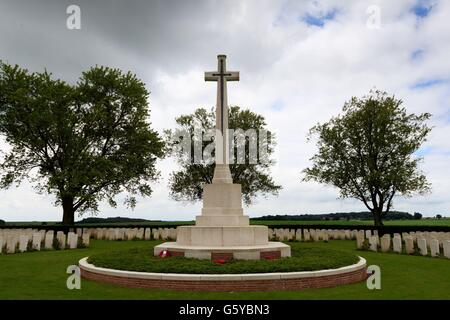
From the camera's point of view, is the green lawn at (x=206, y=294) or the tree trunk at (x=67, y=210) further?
the tree trunk at (x=67, y=210)

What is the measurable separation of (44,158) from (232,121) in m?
15.5

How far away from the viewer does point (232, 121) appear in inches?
1451

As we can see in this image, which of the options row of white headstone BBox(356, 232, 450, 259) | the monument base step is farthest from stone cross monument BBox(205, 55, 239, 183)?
row of white headstone BBox(356, 232, 450, 259)

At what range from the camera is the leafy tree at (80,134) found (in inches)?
1085

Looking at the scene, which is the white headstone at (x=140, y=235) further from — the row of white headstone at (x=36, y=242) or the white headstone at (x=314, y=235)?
the white headstone at (x=314, y=235)

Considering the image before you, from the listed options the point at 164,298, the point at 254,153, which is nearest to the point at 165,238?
the point at 254,153

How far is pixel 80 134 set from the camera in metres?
29.2

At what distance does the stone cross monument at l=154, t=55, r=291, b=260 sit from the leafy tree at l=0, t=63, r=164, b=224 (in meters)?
14.2

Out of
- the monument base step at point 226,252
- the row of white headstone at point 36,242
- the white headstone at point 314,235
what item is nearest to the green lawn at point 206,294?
the monument base step at point 226,252

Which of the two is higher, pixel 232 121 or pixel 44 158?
pixel 232 121

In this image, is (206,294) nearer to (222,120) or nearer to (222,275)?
(222,275)

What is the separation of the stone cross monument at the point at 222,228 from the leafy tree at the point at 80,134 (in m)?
14.2

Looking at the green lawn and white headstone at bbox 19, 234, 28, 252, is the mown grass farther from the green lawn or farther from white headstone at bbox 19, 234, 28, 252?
white headstone at bbox 19, 234, 28, 252
